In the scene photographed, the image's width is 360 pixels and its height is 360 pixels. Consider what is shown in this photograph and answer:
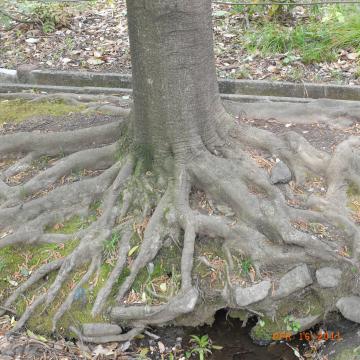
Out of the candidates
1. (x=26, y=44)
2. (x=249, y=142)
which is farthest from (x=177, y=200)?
(x=26, y=44)

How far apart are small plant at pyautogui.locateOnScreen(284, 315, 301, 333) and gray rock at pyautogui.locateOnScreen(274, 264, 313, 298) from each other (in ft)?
0.55

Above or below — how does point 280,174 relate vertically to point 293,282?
above

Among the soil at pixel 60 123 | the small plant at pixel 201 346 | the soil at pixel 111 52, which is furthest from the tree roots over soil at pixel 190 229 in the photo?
the soil at pixel 111 52

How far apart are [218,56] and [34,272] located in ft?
13.1

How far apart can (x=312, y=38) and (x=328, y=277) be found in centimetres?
403

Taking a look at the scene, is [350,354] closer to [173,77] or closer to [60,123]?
[173,77]

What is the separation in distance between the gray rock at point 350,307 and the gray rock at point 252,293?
0.48 meters

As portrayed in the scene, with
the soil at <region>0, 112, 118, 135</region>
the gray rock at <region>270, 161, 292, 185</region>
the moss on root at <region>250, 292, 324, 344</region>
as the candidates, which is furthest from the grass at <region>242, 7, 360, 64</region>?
the moss on root at <region>250, 292, 324, 344</region>

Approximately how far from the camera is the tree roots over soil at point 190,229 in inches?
145

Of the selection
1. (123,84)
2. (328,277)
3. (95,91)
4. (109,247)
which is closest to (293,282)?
(328,277)

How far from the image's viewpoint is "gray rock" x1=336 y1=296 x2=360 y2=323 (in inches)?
142

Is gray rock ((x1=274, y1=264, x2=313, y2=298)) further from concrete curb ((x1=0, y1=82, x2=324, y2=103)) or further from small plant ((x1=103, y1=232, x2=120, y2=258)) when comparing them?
concrete curb ((x1=0, y1=82, x2=324, y2=103))

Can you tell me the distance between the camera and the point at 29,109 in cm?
570

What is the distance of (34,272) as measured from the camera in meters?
3.95
